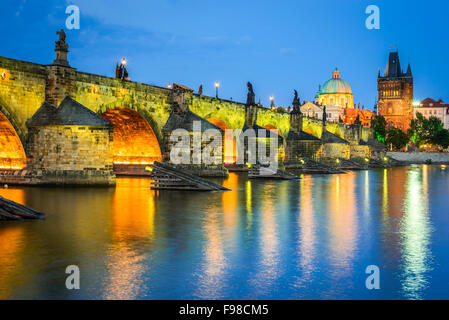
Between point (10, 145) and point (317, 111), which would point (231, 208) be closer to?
point (10, 145)

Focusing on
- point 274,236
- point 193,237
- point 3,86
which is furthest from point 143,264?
point 3,86

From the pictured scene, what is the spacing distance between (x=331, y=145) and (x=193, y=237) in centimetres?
6048

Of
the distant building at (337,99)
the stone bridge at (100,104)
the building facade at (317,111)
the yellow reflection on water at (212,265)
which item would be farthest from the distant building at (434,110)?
the yellow reflection on water at (212,265)

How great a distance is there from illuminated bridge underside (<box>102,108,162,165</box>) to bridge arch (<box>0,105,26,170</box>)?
916cm

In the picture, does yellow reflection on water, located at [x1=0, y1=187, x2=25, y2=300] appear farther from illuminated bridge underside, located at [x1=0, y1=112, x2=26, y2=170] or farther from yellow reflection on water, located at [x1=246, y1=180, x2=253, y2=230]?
illuminated bridge underside, located at [x1=0, y1=112, x2=26, y2=170]

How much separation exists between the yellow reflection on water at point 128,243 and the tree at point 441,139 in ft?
391

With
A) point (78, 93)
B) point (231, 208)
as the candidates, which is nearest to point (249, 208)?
point (231, 208)

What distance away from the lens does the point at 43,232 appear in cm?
1285

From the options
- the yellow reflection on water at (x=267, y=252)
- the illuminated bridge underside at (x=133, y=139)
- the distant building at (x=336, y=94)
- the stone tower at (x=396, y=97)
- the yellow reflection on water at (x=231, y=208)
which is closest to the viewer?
the yellow reflection on water at (x=267, y=252)

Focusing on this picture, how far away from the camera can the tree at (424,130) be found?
130 m

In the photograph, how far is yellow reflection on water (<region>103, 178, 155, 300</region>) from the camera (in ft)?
26.5

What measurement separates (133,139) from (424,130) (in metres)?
111

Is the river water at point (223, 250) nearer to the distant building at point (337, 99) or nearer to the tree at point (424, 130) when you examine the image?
the tree at point (424, 130)
